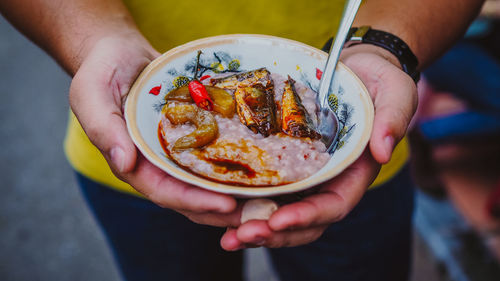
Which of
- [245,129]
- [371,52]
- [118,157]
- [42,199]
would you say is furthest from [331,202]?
[42,199]

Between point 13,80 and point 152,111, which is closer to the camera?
point 152,111

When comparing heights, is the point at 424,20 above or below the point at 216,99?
above

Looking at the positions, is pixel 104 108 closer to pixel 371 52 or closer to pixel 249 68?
pixel 249 68

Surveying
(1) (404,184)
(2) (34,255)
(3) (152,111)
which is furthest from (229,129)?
(2) (34,255)

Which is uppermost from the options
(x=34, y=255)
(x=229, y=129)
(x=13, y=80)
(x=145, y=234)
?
(x=229, y=129)

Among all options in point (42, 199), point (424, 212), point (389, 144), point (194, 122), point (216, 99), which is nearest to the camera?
point (389, 144)

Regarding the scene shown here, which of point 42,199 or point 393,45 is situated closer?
point 393,45

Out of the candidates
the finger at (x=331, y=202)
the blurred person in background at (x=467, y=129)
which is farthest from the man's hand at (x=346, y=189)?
the blurred person in background at (x=467, y=129)

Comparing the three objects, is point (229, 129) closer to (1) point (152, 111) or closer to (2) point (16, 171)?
(1) point (152, 111)
